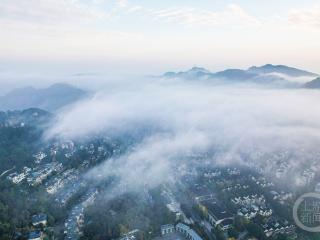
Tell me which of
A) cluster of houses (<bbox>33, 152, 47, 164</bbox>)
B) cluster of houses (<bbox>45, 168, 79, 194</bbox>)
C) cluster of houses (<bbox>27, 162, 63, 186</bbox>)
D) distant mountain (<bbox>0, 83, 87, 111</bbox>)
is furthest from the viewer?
distant mountain (<bbox>0, 83, 87, 111</bbox>)

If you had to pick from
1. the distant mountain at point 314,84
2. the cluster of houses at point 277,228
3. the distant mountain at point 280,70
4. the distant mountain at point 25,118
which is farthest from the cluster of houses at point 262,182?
the distant mountain at point 280,70

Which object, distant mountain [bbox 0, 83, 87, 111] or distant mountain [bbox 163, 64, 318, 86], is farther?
distant mountain [bbox 163, 64, 318, 86]

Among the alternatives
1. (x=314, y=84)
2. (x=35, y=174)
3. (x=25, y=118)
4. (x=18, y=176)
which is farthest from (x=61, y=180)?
(x=314, y=84)

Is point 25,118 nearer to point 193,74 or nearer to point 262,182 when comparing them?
point 262,182

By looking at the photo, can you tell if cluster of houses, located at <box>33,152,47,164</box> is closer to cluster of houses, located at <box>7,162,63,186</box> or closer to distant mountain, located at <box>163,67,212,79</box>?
cluster of houses, located at <box>7,162,63,186</box>

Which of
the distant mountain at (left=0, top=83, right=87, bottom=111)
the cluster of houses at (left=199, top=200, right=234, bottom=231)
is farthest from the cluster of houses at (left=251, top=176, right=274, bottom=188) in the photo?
the distant mountain at (left=0, top=83, right=87, bottom=111)

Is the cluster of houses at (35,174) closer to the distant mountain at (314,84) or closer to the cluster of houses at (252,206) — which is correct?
the cluster of houses at (252,206)

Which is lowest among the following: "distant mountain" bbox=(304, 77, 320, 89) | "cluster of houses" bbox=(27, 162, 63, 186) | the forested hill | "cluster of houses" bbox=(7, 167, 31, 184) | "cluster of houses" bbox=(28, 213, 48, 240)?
"cluster of houses" bbox=(27, 162, 63, 186)

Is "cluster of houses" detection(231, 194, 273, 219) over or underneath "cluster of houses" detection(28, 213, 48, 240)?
underneath
